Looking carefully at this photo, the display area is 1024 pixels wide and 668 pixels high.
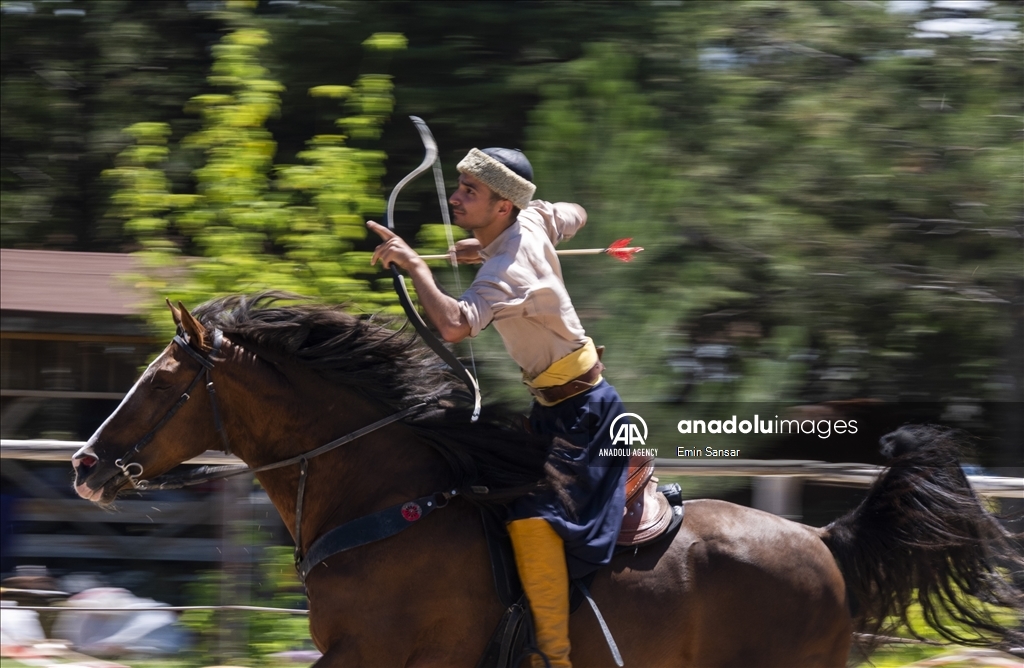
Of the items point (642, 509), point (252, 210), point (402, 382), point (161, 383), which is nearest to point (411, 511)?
point (402, 382)

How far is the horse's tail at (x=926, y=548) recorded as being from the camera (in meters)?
3.82

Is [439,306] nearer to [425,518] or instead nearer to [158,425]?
[425,518]

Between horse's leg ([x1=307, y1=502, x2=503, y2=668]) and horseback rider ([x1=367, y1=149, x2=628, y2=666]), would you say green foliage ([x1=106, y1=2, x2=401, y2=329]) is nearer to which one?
horseback rider ([x1=367, y1=149, x2=628, y2=666])

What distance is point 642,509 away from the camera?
11.6 feet

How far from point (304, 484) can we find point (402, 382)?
19.2 inches

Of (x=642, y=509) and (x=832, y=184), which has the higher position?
(x=642, y=509)

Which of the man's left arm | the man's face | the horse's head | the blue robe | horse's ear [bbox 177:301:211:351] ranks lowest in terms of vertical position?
the blue robe

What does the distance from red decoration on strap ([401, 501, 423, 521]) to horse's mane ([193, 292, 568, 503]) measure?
167mm

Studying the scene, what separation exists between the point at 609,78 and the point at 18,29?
5888 millimetres

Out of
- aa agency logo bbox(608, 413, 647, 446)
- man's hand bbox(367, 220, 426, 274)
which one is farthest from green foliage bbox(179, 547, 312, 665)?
man's hand bbox(367, 220, 426, 274)

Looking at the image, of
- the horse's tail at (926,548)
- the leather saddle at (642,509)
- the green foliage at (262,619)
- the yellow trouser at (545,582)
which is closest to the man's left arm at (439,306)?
the yellow trouser at (545,582)

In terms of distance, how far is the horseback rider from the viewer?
129 inches

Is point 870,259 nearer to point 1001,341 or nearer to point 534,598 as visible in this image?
point 1001,341

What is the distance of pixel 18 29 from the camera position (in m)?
9.10
